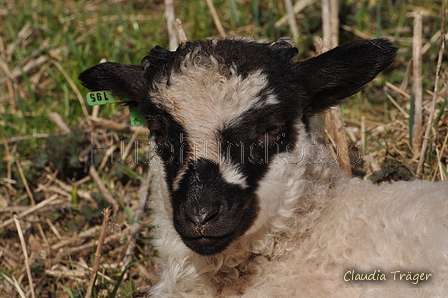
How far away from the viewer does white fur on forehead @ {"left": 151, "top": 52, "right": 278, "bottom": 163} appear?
3.06m

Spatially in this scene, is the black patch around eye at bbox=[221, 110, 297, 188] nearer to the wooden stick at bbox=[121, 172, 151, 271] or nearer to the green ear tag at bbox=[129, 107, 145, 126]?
the green ear tag at bbox=[129, 107, 145, 126]

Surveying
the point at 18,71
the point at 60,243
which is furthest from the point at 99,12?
the point at 60,243

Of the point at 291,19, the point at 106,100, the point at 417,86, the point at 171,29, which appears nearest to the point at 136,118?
the point at 106,100

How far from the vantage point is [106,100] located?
12.8 feet

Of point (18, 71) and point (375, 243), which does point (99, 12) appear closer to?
point (18, 71)

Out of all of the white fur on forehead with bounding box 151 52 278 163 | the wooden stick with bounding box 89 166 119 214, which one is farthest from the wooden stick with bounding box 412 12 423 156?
the wooden stick with bounding box 89 166 119 214

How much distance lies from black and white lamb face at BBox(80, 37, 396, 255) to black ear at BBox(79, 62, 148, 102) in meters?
0.10

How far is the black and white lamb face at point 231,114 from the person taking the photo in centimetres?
294

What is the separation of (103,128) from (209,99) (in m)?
2.90

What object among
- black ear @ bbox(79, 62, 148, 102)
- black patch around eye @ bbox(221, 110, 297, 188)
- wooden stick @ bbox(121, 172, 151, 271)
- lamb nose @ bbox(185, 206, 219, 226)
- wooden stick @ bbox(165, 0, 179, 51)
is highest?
wooden stick @ bbox(165, 0, 179, 51)

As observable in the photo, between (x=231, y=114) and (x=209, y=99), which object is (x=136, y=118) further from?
(x=231, y=114)

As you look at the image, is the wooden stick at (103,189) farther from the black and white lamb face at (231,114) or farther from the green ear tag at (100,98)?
the black and white lamb face at (231,114)

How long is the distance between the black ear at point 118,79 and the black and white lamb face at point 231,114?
102 mm

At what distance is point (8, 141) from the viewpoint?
5719mm
